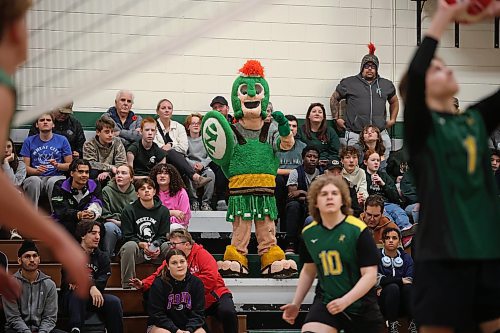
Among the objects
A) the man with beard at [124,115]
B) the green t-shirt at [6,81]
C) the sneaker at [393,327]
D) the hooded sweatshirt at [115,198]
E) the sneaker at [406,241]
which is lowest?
the sneaker at [393,327]

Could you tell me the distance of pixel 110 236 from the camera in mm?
9719

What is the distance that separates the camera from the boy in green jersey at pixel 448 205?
4152 millimetres

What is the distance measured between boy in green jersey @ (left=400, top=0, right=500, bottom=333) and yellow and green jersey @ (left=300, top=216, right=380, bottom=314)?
2.12m

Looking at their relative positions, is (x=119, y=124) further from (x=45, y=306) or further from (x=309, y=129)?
(x=45, y=306)

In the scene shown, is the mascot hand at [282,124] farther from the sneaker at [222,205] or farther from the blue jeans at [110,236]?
the sneaker at [222,205]

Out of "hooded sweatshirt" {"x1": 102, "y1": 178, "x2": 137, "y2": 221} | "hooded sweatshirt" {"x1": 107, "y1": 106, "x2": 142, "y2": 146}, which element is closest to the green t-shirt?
"hooded sweatshirt" {"x1": 102, "y1": 178, "x2": 137, "y2": 221}

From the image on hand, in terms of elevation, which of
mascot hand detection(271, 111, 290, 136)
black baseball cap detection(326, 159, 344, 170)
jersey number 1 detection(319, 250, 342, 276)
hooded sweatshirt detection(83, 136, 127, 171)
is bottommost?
jersey number 1 detection(319, 250, 342, 276)

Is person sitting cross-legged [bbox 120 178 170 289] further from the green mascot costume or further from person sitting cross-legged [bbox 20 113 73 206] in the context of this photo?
person sitting cross-legged [bbox 20 113 73 206]

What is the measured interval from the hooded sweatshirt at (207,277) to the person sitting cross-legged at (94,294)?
15.2 inches

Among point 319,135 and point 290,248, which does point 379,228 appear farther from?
point 319,135

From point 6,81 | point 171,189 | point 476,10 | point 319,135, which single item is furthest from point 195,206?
point 6,81

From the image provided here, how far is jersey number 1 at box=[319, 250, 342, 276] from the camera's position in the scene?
6465mm

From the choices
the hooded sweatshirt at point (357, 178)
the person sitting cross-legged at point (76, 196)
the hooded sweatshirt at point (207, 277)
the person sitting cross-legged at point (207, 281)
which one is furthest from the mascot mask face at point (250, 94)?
the hooded sweatshirt at point (357, 178)

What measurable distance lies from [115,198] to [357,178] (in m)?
2.82
